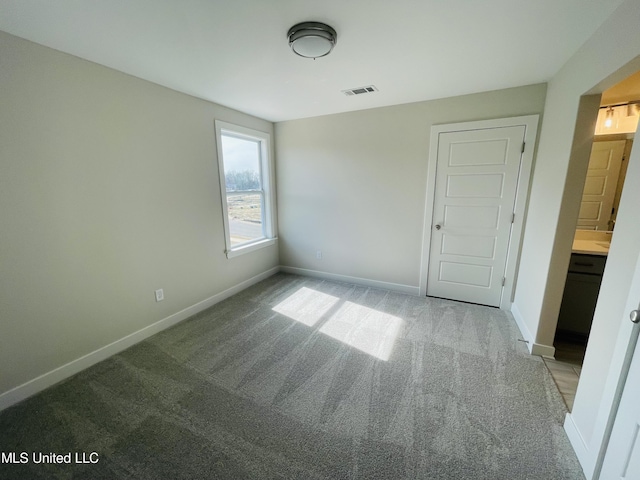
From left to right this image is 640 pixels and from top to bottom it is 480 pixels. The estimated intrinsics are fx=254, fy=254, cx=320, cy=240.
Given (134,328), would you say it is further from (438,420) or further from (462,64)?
(462,64)

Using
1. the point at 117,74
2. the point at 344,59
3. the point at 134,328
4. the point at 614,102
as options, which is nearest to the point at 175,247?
the point at 134,328

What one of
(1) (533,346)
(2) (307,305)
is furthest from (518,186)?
(2) (307,305)

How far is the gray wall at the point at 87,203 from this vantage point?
1.66 meters

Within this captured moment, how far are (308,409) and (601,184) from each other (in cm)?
348

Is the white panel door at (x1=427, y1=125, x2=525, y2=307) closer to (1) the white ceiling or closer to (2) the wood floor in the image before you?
(1) the white ceiling

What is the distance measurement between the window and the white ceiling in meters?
0.81

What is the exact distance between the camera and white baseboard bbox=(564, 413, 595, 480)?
4.02 feet

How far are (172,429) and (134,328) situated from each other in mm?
1247

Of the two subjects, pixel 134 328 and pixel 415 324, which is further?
pixel 415 324

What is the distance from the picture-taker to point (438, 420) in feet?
5.16

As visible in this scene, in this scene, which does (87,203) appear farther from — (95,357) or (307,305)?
(307,305)

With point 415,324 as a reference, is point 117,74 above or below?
above

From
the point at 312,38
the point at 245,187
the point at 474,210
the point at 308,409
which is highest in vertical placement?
the point at 312,38

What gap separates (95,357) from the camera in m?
2.12
